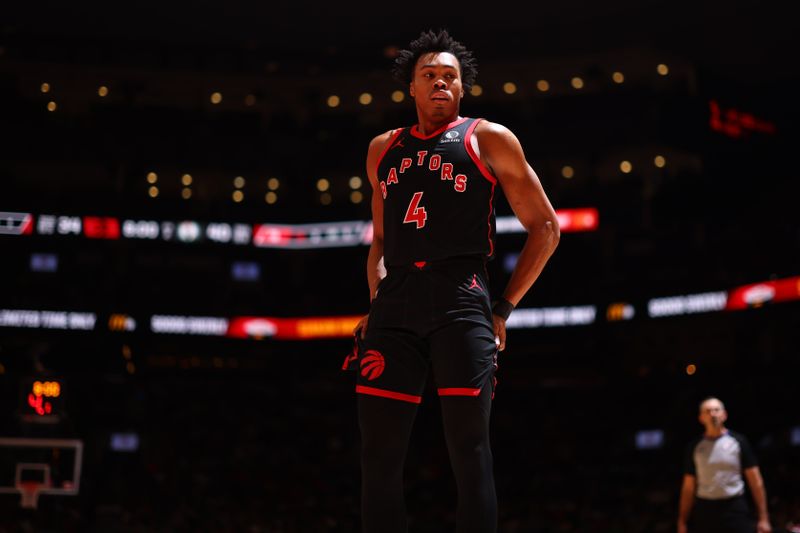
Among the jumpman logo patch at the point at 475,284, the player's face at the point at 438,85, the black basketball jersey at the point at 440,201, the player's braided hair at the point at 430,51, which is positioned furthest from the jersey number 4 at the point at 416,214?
the player's braided hair at the point at 430,51

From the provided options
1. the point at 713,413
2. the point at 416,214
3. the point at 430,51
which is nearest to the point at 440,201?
the point at 416,214

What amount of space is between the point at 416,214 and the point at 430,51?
834 millimetres

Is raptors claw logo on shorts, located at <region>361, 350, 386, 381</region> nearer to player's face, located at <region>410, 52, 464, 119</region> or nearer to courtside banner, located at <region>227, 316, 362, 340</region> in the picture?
player's face, located at <region>410, 52, 464, 119</region>

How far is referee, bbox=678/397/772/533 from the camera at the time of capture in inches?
384

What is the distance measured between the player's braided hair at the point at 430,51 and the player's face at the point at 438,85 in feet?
0.20

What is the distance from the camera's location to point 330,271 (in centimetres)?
3250

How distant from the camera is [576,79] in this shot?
35.6 meters

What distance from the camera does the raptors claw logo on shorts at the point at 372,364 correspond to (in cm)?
411

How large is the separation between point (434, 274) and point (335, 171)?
102 ft

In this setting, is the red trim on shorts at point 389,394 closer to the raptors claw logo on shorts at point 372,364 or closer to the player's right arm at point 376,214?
the raptors claw logo on shorts at point 372,364

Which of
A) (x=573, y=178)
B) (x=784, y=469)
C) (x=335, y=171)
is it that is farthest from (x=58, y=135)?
(x=784, y=469)

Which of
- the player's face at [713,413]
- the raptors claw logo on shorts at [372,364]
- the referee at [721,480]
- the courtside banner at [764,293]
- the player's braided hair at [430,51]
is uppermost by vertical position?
the courtside banner at [764,293]

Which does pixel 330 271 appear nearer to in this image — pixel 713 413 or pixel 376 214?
pixel 713 413

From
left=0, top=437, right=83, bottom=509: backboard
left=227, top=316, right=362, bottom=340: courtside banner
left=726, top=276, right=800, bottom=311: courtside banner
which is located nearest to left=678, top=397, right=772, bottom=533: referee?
left=0, top=437, right=83, bottom=509: backboard
